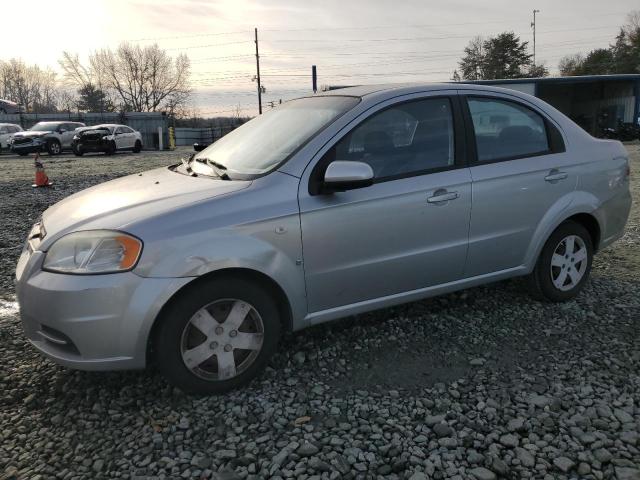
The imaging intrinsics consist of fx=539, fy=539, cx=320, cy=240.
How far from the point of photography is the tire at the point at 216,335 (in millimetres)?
2809

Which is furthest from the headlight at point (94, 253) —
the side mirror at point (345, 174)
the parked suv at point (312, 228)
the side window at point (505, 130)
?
the side window at point (505, 130)

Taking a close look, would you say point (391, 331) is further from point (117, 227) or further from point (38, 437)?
point (38, 437)

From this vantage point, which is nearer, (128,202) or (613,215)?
(128,202)

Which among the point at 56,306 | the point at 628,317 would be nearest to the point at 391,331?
the point at 628,317

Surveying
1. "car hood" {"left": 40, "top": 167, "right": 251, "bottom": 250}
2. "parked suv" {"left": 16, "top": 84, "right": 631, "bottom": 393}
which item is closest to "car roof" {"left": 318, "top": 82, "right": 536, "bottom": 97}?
"parked suv" {"left": 16, "top": 84, "right": 631, "bottom": 393}

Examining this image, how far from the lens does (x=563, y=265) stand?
4.18 m

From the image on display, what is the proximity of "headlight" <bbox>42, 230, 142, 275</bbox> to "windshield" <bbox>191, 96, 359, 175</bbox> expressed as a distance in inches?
34.6

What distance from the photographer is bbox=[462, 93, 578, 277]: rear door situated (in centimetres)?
368

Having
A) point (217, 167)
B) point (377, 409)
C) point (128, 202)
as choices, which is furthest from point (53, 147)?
point (377, 409)

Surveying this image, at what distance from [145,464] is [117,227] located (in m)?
1.15

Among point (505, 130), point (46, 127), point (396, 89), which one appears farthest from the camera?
point (46, 127)

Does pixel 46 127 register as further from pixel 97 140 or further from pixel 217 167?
pixel 217 167

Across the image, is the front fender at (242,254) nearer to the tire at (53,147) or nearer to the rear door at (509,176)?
the rear door at (509,176)

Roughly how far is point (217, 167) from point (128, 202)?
676 millimetres
